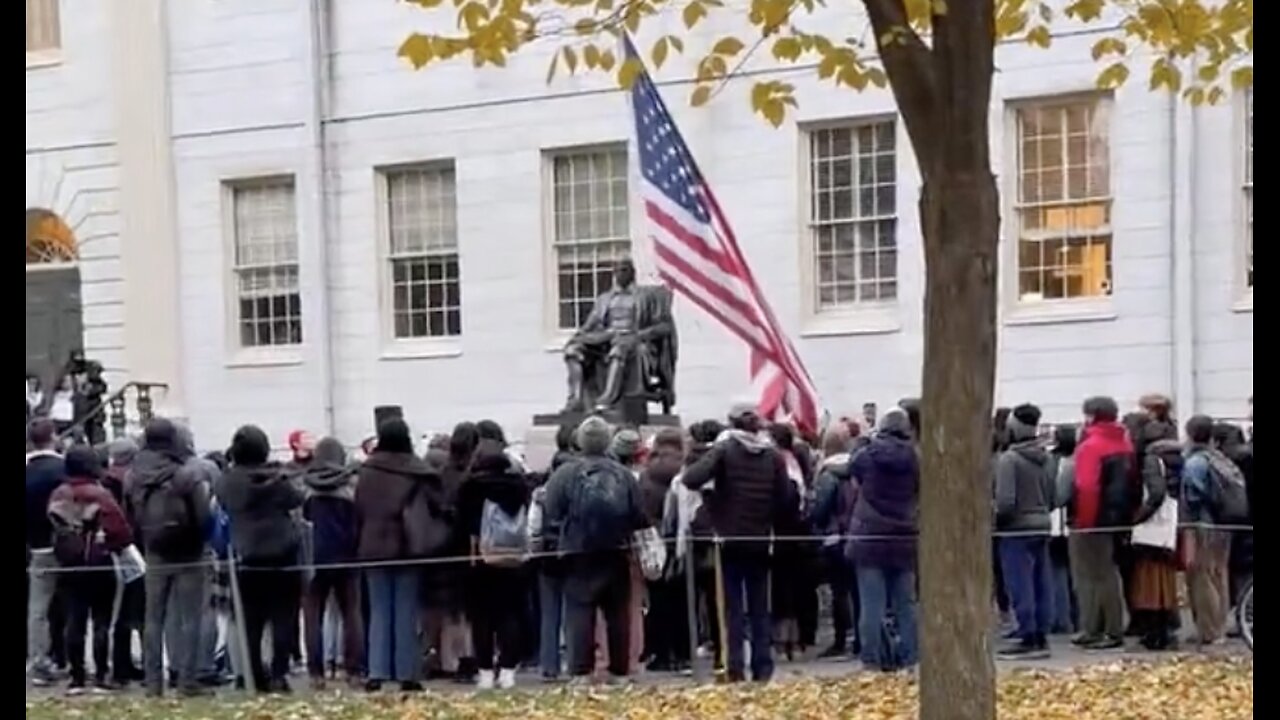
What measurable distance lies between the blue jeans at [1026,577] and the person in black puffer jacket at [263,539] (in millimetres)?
4994

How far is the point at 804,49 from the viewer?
8789 millimetres

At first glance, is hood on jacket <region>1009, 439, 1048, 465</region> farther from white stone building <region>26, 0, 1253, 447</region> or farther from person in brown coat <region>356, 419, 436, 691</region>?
white stone building <region>26, 0, 1253, 447</region>

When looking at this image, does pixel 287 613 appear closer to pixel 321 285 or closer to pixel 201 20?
pixel 321 285

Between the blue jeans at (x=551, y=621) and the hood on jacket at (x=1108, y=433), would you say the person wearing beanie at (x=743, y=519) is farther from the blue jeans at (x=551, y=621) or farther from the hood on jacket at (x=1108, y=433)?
the hood on jacket at (x=1108, y=433)

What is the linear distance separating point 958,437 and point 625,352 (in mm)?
10760

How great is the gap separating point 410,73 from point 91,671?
15560 mm

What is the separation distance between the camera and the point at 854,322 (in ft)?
77.9

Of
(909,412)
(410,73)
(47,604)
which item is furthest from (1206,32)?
(410,73)

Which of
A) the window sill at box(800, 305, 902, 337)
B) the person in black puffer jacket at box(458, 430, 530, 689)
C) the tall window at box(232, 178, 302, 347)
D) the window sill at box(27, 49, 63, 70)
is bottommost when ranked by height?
the person in black puffer jacket at box(458, 430, 530, 689)

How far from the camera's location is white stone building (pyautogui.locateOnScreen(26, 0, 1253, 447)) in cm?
2186

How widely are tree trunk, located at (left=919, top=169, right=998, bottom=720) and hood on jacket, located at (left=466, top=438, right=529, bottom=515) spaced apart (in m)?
5.36

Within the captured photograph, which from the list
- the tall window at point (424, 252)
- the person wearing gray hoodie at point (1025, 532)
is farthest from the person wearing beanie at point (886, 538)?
the tall window at point (424, 252)

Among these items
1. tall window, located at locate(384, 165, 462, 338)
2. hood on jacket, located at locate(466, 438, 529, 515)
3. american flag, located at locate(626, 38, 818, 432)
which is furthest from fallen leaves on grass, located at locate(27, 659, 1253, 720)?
tall window, located at locate(384, 165, 462, 338)

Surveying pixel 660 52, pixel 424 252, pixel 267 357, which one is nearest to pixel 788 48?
pixel 660 52
